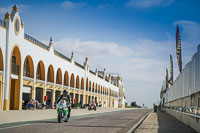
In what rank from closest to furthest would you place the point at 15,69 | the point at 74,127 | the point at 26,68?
the point at 74,127 → the point at 15,69 → the point at 26,68

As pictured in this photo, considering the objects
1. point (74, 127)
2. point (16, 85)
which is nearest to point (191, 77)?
point (74, 127)

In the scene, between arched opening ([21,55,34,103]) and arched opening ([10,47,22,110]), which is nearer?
arched opening ([10,47,22,110])

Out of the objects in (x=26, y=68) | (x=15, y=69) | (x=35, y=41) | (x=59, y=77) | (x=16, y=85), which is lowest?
(x=16, y=85)

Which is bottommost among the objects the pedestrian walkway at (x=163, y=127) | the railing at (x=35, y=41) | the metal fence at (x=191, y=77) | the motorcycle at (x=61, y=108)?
the pedestrian walkway at (x=163, y=127)

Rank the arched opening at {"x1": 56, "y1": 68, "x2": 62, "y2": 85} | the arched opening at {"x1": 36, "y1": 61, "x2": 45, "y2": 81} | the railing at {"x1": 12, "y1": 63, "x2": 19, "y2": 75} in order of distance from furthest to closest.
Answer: the arched opening at {"x1": 56, "y1": 68, "x2": 62, "y2": 85} < the arched opening at {"x1": 36, "y1": 61, "x2": 45, "y2": 81} < the railing at {"x1": 12, "y1": 63, "x2": 19, "y2": 75}

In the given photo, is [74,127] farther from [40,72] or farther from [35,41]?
[40,72]

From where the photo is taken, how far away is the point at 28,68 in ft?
120

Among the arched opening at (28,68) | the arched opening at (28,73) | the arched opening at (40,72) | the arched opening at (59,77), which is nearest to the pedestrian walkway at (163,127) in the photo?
the arched opening at (28,73)

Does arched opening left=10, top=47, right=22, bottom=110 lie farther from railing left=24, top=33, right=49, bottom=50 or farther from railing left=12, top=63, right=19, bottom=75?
railing left=24, top=33, right=49, bottom=50

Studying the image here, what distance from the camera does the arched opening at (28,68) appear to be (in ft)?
117

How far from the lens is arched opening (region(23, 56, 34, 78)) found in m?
35.8

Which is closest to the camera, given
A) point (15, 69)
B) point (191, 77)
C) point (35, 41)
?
point (191, 77)

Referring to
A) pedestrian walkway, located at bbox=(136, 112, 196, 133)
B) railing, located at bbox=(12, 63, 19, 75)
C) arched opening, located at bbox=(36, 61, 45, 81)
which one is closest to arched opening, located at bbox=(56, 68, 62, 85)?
arched opening, located at bbox=(36, 61, 45, 81)

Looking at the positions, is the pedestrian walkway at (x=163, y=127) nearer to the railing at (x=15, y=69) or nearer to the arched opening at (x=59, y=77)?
the railing at (x=15, y=69)
